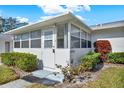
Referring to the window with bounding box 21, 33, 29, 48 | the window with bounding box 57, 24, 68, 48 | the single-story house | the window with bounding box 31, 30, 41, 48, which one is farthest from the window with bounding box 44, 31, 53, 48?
the window with bounding box 21, 33, 29, 48

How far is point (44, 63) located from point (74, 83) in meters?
3.57

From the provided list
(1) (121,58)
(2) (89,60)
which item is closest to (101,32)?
(1) (121,58)

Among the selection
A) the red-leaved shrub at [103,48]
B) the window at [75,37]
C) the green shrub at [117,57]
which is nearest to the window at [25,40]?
the window at [75,37]

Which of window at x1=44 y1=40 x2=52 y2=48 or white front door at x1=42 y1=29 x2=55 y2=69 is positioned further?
window at x1=44 y1=40 x2=52 y2=48

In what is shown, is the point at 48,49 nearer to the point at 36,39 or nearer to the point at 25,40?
the point at 36,39

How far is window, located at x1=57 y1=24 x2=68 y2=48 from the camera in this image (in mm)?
7969

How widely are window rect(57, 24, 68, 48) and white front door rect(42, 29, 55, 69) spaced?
44cm

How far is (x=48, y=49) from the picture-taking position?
8859mm

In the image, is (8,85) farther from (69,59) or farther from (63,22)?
(63,22)

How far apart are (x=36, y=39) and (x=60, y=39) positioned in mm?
2509

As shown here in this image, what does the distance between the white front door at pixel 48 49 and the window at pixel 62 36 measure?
0.44 meters

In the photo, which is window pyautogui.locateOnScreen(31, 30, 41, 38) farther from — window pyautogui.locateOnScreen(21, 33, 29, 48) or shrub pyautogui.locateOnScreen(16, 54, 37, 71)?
shrub pyautogui.locateOnScreen(16, 54, 37, 71)

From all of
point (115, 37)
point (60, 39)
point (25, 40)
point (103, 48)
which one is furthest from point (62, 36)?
point (115, 37)

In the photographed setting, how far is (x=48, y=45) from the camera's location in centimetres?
901
